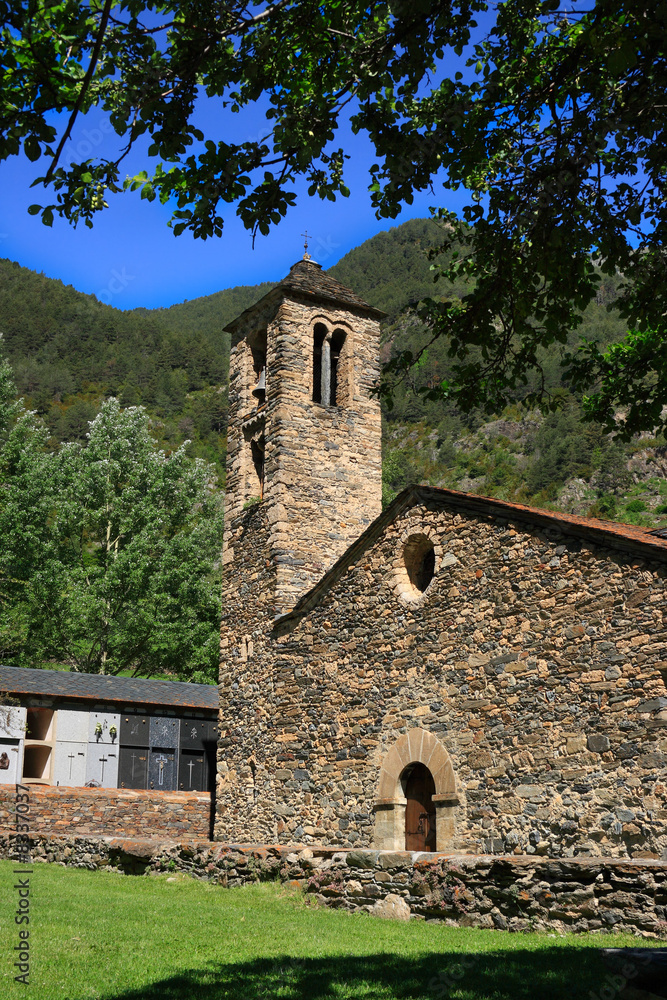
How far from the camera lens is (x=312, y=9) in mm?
4707

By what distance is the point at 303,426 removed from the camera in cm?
1653

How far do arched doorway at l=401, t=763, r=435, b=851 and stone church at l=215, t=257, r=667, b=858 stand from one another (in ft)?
0.09

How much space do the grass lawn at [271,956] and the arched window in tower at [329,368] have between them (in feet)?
35.4

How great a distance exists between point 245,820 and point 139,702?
250 inches

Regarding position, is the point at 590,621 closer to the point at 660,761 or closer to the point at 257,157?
the point at 660,761

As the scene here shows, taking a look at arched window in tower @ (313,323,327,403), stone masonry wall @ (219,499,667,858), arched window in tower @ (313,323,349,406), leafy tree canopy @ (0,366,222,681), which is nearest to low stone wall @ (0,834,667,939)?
stone masonry wall @ (219,499,667,858)

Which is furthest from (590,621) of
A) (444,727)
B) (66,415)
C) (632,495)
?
(66,415)

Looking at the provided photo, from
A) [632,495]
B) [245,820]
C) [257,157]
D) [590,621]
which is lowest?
[245,820]

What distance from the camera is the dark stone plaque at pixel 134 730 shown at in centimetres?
2031

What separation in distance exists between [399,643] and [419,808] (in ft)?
7.39

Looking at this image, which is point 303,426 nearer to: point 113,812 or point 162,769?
point 113,812

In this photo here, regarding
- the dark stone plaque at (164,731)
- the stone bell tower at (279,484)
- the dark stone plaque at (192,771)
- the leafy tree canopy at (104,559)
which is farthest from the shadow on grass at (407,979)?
the leafy tree canopy at (104,559)

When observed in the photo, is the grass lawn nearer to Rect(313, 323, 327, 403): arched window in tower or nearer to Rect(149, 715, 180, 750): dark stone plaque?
Rect(313, 323, 327, 403): arched window in tower

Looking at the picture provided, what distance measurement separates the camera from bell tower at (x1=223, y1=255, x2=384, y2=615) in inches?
625
